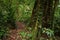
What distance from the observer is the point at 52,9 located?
8641 millimetres

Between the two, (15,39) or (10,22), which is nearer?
(15,39)

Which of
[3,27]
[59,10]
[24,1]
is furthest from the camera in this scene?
[24,1]

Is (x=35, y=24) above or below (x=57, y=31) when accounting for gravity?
above

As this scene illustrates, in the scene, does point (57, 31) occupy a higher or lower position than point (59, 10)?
lower

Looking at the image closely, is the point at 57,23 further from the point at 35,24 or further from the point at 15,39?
the point at 35,24

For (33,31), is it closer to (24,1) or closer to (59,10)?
(59,10)

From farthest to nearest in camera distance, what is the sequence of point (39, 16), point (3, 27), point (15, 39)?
point (15, 39)
point (3, 27)
point (39, 16)

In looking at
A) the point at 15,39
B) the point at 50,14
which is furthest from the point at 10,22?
the point at 50,14

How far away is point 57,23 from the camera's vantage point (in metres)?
9.62

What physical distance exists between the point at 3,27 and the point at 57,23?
12.1 feet

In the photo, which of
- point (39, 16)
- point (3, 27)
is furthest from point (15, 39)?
point (39, 16)

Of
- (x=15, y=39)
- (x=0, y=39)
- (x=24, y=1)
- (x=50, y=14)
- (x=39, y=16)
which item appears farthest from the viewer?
(x=24, y=1)

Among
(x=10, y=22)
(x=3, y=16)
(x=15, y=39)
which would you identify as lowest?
(x=15, y=39)

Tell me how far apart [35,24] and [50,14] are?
3.27m
